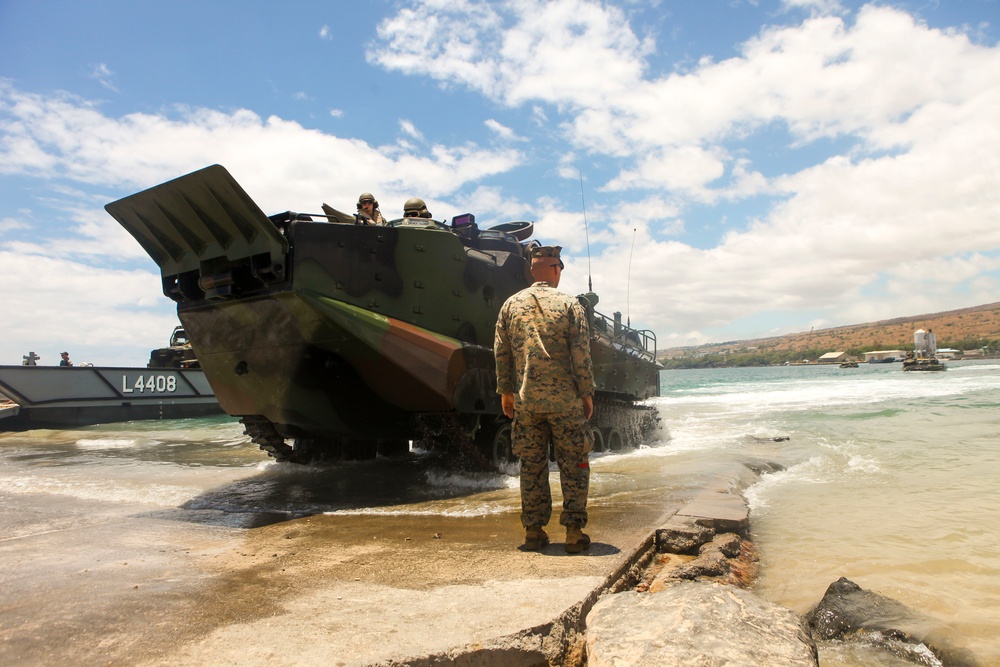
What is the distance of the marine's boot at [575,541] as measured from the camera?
3600 millimetres

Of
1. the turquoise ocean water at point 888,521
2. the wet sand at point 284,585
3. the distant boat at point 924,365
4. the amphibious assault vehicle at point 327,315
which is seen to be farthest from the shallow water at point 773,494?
the distant boat at point 924,365

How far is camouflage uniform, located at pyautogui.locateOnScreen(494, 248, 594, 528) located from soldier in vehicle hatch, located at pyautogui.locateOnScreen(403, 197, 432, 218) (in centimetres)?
376

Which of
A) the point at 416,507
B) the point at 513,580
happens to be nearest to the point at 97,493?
the point at 416,507

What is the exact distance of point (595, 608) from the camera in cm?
259

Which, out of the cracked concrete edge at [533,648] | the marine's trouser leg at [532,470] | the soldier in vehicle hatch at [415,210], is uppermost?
the soldier in vehicle hatch at [415,210]

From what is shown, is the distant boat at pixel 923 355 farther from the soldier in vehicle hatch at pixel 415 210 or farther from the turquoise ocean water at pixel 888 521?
the soldier in vehicle hatch at pixel 415 210

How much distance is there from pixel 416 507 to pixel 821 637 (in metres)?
3.23

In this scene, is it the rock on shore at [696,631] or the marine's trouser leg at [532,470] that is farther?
the marine's trouser leg at [532,470]

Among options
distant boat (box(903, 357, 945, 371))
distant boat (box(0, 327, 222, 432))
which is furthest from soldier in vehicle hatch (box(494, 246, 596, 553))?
distant boat (box(903, 357, 945, 371))

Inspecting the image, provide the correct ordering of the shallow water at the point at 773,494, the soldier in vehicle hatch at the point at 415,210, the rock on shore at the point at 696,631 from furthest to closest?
1. the soldier in vehicle hatch at the point at 415,210
2. the shallow water at the point at 773,494
3. the rock on shore at the point at 696,631

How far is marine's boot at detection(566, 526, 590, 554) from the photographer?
142 inches

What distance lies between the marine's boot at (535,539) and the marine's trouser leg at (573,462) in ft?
0.49

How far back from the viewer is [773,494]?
620 cm

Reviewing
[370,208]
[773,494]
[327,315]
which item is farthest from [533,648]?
[370,208]
